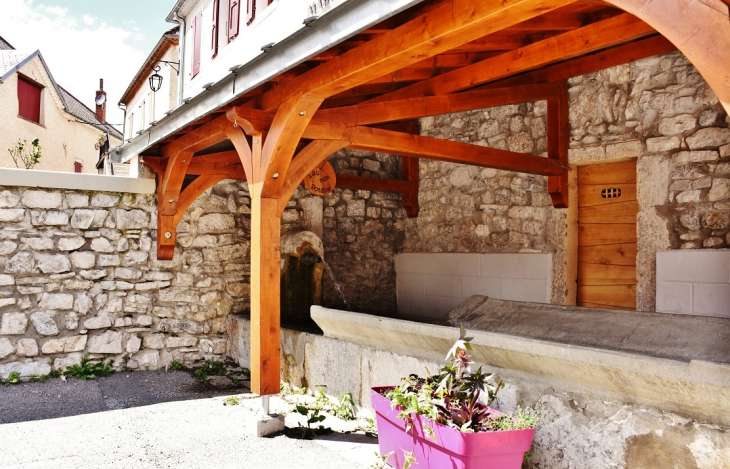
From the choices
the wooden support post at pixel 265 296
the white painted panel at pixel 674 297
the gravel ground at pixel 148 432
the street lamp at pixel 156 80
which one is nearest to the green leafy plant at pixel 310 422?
the gravel ground at pixel 148 432

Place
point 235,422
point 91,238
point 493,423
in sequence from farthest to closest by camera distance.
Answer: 1. point 91,238
2. point 235,422
3. point 493,423

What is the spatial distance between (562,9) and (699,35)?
6.24 feet

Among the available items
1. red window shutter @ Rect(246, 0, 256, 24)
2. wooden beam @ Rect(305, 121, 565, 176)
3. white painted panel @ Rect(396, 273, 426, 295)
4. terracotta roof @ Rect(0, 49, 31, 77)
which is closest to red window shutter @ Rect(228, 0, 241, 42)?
red window shutter @ Rect(246, 0, 256, 24)

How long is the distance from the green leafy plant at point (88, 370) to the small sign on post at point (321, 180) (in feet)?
8.60

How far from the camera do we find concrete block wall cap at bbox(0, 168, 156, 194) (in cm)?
501

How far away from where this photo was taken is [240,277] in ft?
19.9

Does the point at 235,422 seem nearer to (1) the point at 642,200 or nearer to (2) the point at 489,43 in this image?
(2) the point at 489,43

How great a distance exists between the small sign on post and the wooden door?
2438 millimetres

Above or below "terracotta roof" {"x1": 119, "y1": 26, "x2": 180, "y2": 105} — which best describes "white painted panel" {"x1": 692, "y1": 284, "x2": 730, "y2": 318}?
below

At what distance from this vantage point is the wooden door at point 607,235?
4.99 metres

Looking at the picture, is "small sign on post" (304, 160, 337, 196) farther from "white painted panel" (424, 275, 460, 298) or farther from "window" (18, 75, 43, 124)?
"window" (18, 75, 43, 124)

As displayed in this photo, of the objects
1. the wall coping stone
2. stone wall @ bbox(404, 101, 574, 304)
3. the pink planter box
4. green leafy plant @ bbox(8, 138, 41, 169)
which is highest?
green leafy plant @ bbox(8, 138, 41, 169)

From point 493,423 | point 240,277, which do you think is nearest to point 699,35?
point 493,423

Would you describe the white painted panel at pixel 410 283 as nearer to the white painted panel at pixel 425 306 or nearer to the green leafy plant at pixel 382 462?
the white painted panel at pixel 425 306
